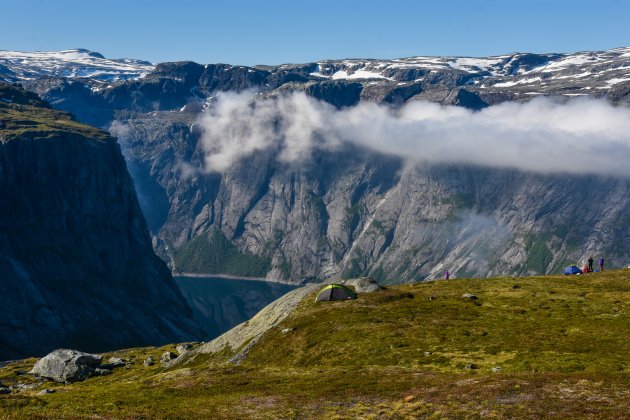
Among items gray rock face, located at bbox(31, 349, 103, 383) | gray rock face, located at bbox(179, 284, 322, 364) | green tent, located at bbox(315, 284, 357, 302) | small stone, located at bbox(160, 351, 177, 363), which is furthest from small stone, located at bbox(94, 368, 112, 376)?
green tent, located at bbox(315, 284, 357, 302)

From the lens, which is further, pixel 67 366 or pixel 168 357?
pixel 168 357

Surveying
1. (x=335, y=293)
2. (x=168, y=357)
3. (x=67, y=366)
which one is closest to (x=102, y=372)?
(x=67, y=366)

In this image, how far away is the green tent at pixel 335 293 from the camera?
337ft

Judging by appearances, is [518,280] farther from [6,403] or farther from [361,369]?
[6,403]

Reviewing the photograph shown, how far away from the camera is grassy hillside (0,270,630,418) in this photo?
Answer: 173 feet

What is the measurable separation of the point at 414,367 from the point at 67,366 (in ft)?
216

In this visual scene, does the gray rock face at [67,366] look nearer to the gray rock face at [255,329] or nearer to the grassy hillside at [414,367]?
the grassy hillside at [414,367]

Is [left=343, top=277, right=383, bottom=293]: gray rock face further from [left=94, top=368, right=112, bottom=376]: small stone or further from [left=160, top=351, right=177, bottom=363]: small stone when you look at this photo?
[left=94, top=368, right=112, bottom=376]: small stone

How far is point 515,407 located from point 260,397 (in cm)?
2285

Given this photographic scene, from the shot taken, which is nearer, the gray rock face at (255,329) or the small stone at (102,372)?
the gray rock face at (255,329)

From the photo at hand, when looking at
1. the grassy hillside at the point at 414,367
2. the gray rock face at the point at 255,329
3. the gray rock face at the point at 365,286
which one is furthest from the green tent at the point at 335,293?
the gray rock face at the point at 255,329

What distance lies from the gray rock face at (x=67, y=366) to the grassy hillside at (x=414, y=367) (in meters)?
5.47

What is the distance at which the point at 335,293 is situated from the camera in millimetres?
103562

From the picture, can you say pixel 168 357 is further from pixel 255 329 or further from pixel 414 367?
pixel 414 367
